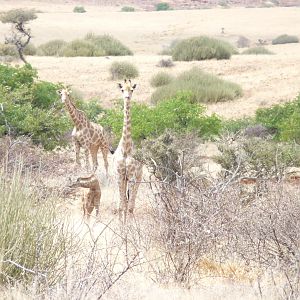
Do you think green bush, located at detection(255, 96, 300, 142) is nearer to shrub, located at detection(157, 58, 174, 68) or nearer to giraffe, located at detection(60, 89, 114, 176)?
giraffe, located at detection(60, 89, 114, 176)

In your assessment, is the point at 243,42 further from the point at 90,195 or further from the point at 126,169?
the point at 90,195

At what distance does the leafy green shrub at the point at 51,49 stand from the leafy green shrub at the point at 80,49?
0.69 metres

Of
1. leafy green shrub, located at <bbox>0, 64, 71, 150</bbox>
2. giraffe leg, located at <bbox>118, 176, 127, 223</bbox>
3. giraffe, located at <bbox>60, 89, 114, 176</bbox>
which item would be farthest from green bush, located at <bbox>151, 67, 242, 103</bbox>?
giraffe leg, located at <bbox>118, 176, 127, 223</bbox>

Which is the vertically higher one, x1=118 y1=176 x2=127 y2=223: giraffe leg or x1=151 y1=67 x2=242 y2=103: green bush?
x1=118 y1=176 x2=127 y2=223: giraffe leg

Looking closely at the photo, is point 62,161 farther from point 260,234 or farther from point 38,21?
point 38,21

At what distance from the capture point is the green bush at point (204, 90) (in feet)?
102

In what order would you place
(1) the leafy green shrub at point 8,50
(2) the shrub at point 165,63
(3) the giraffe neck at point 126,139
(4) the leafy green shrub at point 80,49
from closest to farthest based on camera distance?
1. (3) the giraffe neck at point 126,139
2. (2) the shrub at point 165,63
3. (1) the leafy green shrub at point 8,50
4. (4) the leafy green shrub at point 80,49

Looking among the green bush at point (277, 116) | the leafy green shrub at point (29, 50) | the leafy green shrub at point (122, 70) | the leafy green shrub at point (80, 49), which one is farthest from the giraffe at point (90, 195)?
the leafy green shrub at point (29, 50)

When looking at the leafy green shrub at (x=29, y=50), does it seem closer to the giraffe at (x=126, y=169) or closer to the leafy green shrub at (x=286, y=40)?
the leafy green shrub at (x=286, y=40)

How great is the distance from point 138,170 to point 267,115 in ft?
46.2

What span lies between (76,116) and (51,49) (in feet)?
110

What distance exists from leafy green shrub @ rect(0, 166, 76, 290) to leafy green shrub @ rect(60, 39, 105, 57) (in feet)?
129

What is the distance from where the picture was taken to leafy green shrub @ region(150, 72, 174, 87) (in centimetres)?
3417

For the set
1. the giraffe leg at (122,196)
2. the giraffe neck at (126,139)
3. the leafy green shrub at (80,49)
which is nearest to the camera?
the giraffe leg at (122,196)
